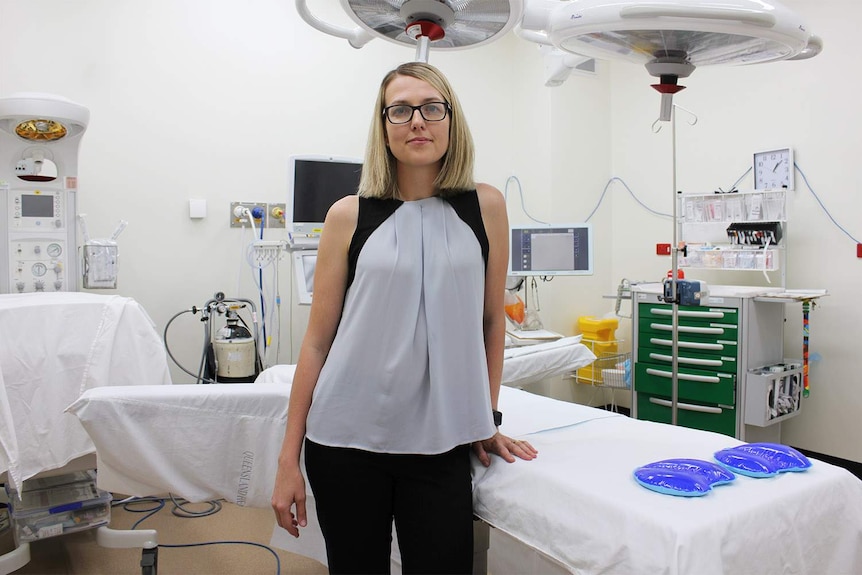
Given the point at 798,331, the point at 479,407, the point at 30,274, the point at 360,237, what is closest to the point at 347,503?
the point at 479,407

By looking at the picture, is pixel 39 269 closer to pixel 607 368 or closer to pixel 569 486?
pixel 569 486

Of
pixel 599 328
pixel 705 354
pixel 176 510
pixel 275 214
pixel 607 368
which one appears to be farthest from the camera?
pixel 599 328

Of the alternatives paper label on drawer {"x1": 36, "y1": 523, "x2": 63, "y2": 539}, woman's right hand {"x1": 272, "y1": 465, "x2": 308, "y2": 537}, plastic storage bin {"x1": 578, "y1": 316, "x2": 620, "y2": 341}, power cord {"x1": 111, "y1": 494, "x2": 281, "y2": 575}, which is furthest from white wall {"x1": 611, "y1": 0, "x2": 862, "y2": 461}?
paper label on drawer {"x1": 36, "y1": 523, "x2": 63, "y2": 539}

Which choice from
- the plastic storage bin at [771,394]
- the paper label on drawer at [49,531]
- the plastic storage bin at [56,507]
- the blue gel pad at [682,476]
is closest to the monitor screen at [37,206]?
the plastic storage bin at [56,507]

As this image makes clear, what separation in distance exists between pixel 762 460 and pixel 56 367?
6.23ft

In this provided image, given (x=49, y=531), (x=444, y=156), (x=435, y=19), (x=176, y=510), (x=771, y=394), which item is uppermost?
(x=435, y=19)

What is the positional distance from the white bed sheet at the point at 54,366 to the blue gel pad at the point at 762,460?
1.76 meters

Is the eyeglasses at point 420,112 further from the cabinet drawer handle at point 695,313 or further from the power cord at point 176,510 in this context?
the cabinet drawer handle at point 695,313

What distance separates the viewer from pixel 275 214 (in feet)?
12.5

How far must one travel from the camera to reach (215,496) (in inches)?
67.4

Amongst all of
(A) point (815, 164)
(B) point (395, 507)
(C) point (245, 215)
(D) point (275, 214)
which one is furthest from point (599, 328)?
(B) point (395, 507)

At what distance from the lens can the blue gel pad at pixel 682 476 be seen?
4.01 ft

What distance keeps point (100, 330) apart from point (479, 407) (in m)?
1.40

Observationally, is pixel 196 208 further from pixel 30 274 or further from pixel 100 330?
pixel 100 330
